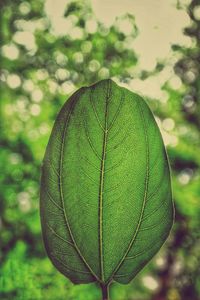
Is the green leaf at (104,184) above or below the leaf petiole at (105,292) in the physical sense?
above

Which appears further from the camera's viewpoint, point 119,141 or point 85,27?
point 85,27

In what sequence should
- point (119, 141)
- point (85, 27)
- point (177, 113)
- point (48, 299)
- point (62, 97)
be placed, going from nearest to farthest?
point (119, 141) → point (48, 299) → point (62, 97) → point (177, 113) → point (85, 27)

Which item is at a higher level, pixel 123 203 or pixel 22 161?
pixel 22 161

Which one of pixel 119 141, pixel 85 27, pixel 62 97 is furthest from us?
pixel 85 27

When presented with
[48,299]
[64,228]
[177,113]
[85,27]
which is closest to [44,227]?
[64,228]

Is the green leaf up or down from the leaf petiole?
up

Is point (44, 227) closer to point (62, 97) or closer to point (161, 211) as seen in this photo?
point (161, 211)

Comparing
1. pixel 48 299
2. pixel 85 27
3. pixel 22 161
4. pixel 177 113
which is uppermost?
pixel 85 27
